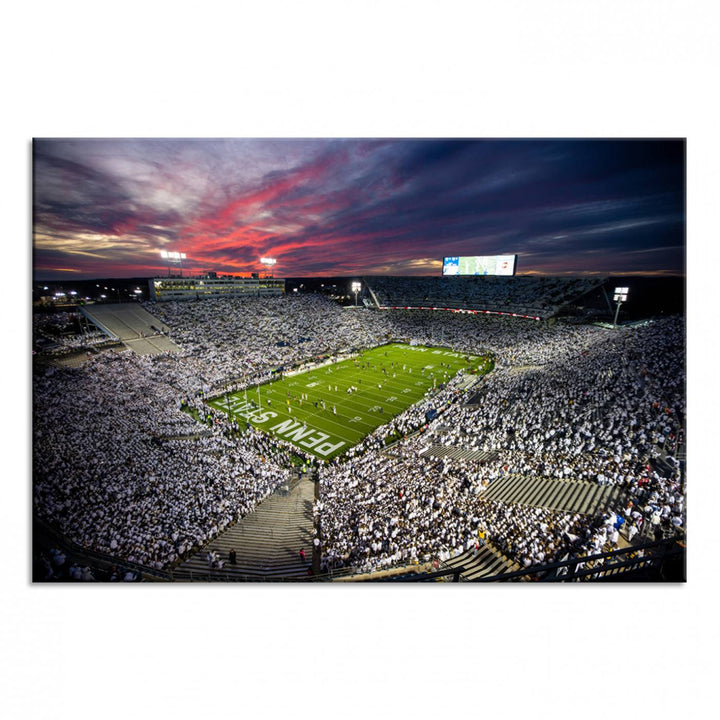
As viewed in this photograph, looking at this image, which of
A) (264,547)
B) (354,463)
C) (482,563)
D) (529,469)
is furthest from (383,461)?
(482,563)

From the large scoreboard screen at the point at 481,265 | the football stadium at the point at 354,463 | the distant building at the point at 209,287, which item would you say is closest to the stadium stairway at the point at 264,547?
the football stadium at the point at 354,463

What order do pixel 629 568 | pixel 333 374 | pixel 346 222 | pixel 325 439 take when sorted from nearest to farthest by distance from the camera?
1. pixel 629 568
2. pixel 346 222
3. pixel 325 439
4. pixel 333 374

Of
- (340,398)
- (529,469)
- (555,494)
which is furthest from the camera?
(340,398)

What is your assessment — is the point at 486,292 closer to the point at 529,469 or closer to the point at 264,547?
the point at 529,469

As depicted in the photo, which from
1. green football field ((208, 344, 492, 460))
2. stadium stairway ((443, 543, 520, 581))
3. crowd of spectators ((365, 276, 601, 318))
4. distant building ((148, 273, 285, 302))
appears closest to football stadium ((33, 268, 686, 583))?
stadium stairway ((443, 543, 520, 581))

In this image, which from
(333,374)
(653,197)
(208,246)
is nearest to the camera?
(653,197)

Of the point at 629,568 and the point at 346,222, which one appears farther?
the point at 346,222

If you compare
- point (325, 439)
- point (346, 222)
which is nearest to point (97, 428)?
point (325, 439)
